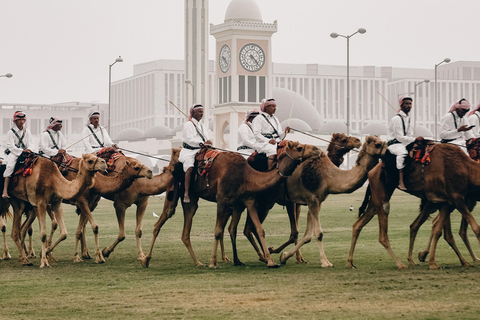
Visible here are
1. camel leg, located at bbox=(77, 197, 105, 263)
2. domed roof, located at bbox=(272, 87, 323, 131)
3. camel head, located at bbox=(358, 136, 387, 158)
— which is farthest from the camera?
domed roof, located at bbox=(272, 87, 323, 131)

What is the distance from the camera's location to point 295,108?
154 m

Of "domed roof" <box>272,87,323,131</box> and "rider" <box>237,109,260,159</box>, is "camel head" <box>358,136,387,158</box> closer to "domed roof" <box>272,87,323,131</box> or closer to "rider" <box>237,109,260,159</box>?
"rider" <box>237,109,260,159</box>

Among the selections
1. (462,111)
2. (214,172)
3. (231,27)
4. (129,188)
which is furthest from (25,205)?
(231,27)

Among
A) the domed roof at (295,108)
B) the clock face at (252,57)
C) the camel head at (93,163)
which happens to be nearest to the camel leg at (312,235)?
the camel head at (93,163)

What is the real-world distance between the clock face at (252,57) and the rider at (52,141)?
306 feet

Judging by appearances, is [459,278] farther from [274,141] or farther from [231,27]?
[231,27]

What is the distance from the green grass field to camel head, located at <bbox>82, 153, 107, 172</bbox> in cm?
182

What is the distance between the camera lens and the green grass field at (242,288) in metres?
12.6

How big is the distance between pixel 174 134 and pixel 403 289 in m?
140

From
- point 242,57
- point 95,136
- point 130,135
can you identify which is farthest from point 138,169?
point 130,135

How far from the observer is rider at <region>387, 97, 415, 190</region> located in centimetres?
1714

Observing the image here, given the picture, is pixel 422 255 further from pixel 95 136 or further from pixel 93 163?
pixel 95 136

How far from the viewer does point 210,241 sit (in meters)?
23.8

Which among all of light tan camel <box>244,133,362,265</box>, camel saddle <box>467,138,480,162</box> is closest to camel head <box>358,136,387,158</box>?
light tan camel <box>244,133,362,265</box>
